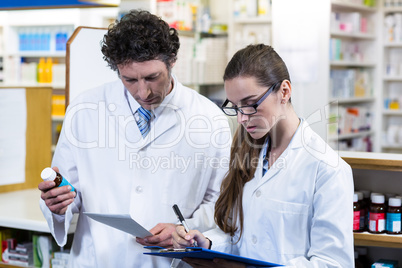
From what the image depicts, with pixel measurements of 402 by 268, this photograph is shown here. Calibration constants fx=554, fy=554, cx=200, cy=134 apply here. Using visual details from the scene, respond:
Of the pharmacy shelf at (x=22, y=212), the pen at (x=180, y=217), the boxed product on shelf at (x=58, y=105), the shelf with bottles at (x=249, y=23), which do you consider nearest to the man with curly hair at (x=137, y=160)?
the pen at (x=180, y=217)

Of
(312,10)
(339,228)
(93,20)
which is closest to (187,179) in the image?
(339,228)

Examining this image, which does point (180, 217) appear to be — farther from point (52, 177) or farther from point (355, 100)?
point (355, 100)

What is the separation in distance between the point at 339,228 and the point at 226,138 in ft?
2.24

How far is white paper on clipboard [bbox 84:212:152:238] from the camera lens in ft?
5.74

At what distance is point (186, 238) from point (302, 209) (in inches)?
15.1

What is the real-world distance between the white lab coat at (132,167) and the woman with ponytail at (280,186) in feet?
0.88

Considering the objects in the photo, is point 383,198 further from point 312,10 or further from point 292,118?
point 312,10

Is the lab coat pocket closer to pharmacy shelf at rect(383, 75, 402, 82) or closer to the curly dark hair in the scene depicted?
the curly dark hair

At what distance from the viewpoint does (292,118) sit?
181 centimetres

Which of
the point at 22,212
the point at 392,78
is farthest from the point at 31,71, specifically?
the point at 22,212

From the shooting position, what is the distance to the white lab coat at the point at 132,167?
210cm

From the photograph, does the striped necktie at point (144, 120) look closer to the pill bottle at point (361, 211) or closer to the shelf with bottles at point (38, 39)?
the pill bottle at point (361, 211)

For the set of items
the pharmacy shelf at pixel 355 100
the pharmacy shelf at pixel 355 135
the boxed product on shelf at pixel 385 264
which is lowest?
the boxed product on shelf at pixel 385 264

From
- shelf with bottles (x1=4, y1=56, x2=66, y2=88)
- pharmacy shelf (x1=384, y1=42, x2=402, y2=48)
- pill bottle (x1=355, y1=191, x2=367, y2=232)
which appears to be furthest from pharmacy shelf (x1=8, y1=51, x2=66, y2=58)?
pill bottle (x1=355, y1=191, x2=367, y2=232)
